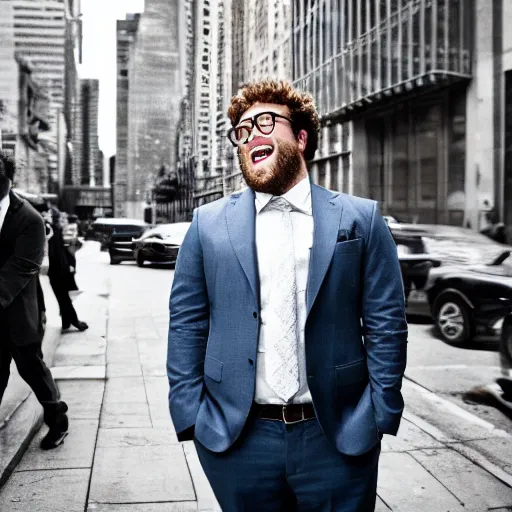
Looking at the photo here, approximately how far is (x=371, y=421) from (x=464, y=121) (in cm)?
296

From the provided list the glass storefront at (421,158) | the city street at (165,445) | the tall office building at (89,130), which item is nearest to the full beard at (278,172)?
the city street at (165,445)

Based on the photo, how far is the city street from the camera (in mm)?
3121

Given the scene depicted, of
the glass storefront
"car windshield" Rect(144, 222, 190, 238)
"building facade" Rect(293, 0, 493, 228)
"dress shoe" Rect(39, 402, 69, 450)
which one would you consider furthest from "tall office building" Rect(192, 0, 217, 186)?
"dress shoe" Rect(39, 402, 69, 450)

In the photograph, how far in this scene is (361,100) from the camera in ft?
16.9

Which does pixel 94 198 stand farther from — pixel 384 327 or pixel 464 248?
pixel 384 327

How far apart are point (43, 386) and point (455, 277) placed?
2999mm

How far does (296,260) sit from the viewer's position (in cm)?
176

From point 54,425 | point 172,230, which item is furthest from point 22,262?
point 172,230

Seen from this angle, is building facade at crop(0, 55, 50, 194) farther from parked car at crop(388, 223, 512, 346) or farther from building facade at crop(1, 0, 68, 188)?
parked car at crop(388, 223, 512, 346)

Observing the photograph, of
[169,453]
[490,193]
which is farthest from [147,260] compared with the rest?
[490,193]

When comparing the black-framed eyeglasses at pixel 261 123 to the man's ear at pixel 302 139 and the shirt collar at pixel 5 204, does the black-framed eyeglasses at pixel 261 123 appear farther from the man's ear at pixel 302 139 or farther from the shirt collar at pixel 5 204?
the shirt collar at pixel 5 204

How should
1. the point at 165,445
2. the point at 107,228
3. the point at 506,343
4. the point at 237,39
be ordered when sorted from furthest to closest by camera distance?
the point at 107,228 < the point at 237,39 < the point at 506,343 < the point at 165,445

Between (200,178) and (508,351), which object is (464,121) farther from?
(200,178)

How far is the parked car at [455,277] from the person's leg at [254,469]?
257cm
